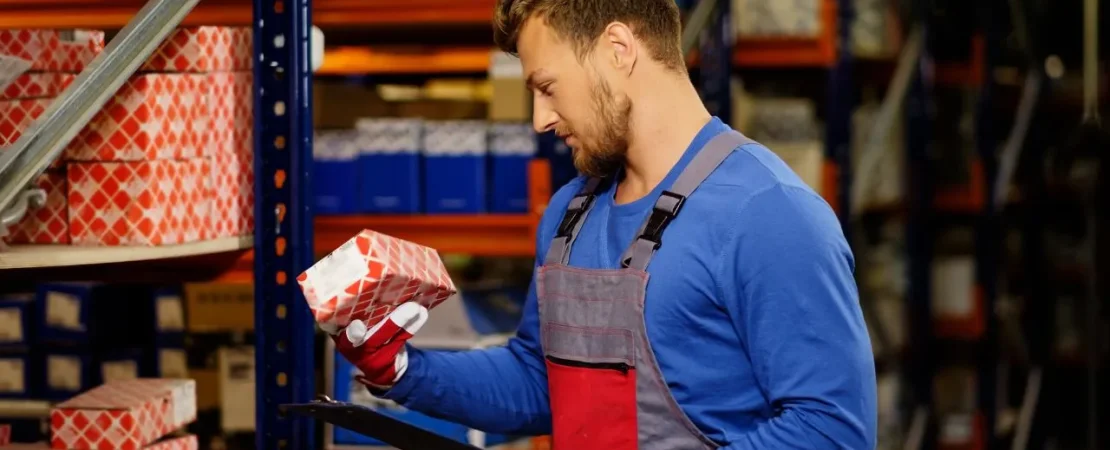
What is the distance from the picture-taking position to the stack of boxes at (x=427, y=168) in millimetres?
3320

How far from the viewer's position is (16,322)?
3.08 m

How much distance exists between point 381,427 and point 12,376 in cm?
144

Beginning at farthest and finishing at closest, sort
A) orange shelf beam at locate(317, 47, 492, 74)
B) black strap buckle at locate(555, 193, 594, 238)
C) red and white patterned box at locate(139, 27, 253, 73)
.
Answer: orange shelf beam at locate(317, 47, 492, 74)
red and white patterned box at locate(139, 27, 253, 73)
black strap buckle at locate(555, 193, 594, 238)

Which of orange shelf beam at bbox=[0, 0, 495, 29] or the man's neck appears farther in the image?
orange shelf beam at bbox=[0, 0, 495, 29]

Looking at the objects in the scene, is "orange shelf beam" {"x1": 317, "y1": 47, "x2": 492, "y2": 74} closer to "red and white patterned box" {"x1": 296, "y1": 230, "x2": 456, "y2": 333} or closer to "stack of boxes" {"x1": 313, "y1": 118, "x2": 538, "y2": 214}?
"stack of boxes" {"x1": 313, "y1": 118, "x2": 538, "y2": 214}

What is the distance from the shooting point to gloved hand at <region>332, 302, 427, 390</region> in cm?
200

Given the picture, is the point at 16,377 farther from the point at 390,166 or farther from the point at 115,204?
the point at 390,166

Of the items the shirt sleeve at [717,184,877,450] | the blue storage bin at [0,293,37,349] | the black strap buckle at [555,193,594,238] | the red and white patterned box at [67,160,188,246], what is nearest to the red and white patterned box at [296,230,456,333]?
the black strap buckle at [555,193,594,238]

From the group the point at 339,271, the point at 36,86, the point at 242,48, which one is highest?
the point at 242,48

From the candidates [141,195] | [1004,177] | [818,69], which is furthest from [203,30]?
[1004,177]

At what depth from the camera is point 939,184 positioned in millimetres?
6617

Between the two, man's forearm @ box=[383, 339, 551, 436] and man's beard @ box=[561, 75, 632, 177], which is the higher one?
man's beard @ box=[561, 75, 632, 177]

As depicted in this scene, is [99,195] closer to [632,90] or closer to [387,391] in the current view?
[387,391]

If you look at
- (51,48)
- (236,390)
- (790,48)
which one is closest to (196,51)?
(51,48)
